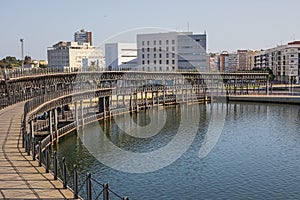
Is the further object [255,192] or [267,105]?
[267,105]

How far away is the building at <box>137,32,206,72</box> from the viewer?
106938 mm

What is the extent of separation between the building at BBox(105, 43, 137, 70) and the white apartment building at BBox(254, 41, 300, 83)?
147ft

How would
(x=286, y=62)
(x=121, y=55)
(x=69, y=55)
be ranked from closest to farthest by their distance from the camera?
(x=286, y=62), (x=121, y=55), (x=69, y=55)

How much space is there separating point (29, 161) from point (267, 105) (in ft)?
173

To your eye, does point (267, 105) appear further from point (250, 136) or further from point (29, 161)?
point (29, 161)

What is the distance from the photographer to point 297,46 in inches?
4464

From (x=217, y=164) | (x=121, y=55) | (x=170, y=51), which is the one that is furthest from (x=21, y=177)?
(x=121, y=55)

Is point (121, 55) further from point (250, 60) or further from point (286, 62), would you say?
point (250, 60)

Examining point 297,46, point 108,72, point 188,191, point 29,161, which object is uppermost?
point 297,46

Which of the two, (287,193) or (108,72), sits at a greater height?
(108,72)

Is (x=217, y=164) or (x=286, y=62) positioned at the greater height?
(x=286, y=62)

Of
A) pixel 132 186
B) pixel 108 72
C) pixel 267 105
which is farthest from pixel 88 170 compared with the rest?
pixel 267 105

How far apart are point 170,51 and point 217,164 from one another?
277 feet

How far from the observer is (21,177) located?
1462 centimetres
